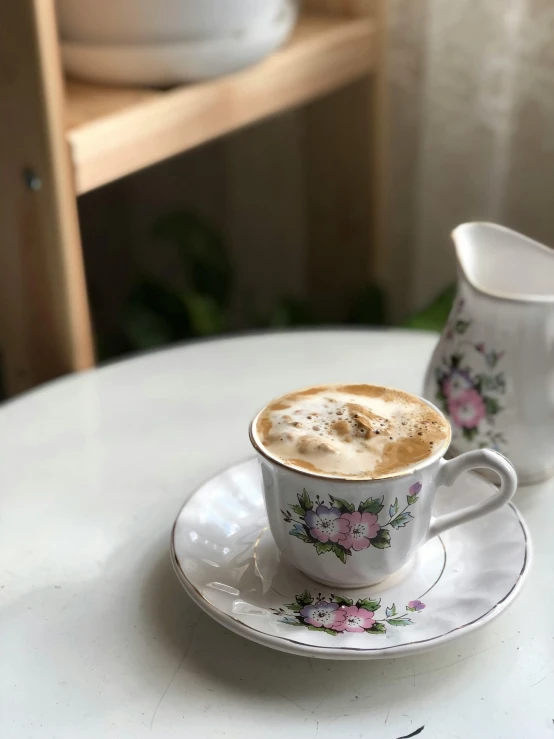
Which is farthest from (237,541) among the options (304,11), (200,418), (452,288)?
(304,11)

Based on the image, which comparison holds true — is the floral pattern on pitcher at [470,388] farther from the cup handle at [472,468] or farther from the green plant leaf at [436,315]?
the green plant leaf at [436,315]

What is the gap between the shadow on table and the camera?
473 mm

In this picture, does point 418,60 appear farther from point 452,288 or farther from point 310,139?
point 452,288

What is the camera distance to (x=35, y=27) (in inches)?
28.8

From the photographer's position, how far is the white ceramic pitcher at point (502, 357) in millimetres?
609

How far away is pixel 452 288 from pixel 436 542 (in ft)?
1.61

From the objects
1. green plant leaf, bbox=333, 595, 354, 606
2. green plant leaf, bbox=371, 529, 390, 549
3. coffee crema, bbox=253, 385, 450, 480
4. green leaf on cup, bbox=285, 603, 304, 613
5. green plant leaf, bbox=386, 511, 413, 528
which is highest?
coffee crema, bbox=253, 385, 450, 480

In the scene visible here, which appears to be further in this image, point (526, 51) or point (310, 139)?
point (310, 139)

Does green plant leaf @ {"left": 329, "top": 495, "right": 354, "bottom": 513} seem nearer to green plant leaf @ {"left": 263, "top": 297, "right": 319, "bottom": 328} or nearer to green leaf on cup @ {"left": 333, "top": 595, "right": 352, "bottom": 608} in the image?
green leaf on cup @ {"left": 333, "top": 595, "right": 352, "bottom": 608}

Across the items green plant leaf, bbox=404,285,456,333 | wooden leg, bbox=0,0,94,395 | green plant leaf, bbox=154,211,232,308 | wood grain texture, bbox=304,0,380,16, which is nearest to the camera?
wooden leg, bbox=0,0,94,395

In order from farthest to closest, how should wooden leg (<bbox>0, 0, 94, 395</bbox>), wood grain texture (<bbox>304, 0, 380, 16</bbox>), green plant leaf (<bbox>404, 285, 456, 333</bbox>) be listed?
wood grain texture (<bbox>304, 0, 380, 16</bbox>) → green plant leaf (<bbox>404, 285, 456, 333</bbox>) → wooden leg (<bbox>0, 0, 94, 395</bbox>)

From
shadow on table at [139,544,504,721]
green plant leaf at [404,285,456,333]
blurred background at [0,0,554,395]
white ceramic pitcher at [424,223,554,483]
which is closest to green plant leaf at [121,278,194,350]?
blurred background at [0,0,554,395]

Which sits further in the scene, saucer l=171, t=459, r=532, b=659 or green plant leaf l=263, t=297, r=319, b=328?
green plant leaf l=263, t=297, r=319, b=328

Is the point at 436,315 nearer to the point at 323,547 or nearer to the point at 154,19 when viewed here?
the point at 154,19
